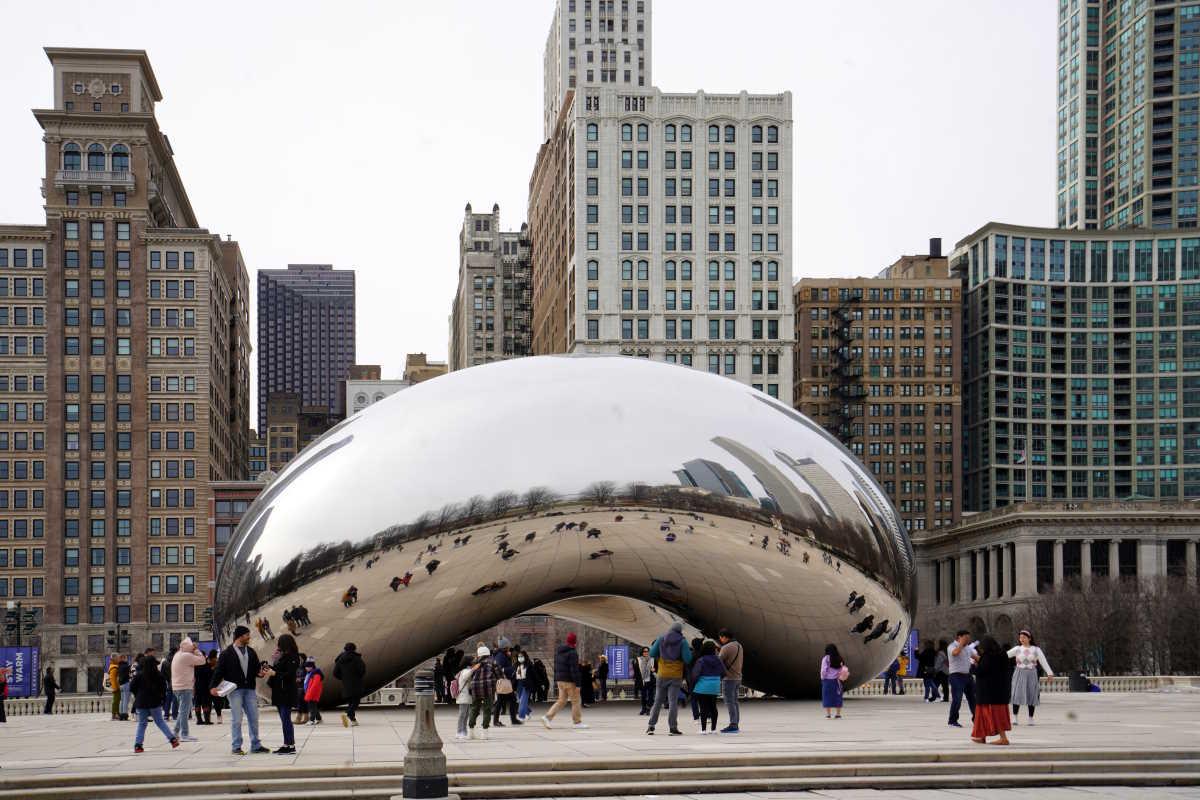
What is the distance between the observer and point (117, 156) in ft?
413

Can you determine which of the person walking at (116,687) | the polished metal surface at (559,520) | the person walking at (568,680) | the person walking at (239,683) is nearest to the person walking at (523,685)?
the polished metal surface at (559,520)

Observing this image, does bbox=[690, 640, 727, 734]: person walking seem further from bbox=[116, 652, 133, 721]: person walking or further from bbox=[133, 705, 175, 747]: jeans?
bbox=[116, 652, 133, 721]: person walking

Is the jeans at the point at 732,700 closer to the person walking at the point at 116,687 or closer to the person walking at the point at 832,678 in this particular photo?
the person walking at the point at 832,678

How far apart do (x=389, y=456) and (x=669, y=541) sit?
4606mm

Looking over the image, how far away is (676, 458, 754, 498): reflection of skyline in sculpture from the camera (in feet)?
77.8

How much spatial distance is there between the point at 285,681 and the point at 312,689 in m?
4.16

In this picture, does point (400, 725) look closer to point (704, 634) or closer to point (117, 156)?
point (704, 634)

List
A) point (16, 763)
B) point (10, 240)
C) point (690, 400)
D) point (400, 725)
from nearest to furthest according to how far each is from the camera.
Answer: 1. point (16, 763)
2. point (400, 725)
3. point (690, 400)
4. point (10, 240)

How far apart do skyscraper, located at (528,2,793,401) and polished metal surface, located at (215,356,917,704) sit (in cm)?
10135

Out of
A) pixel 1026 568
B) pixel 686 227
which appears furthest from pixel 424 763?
pixel 1026 568

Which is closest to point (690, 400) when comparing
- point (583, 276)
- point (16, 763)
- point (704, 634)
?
point (704, 634)

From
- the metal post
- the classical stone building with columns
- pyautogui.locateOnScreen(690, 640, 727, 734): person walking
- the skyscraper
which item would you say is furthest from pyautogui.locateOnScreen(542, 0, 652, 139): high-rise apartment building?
the metal post

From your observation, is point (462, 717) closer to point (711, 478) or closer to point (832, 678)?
point (711, 478)

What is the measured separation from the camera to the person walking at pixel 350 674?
22.9 metres
